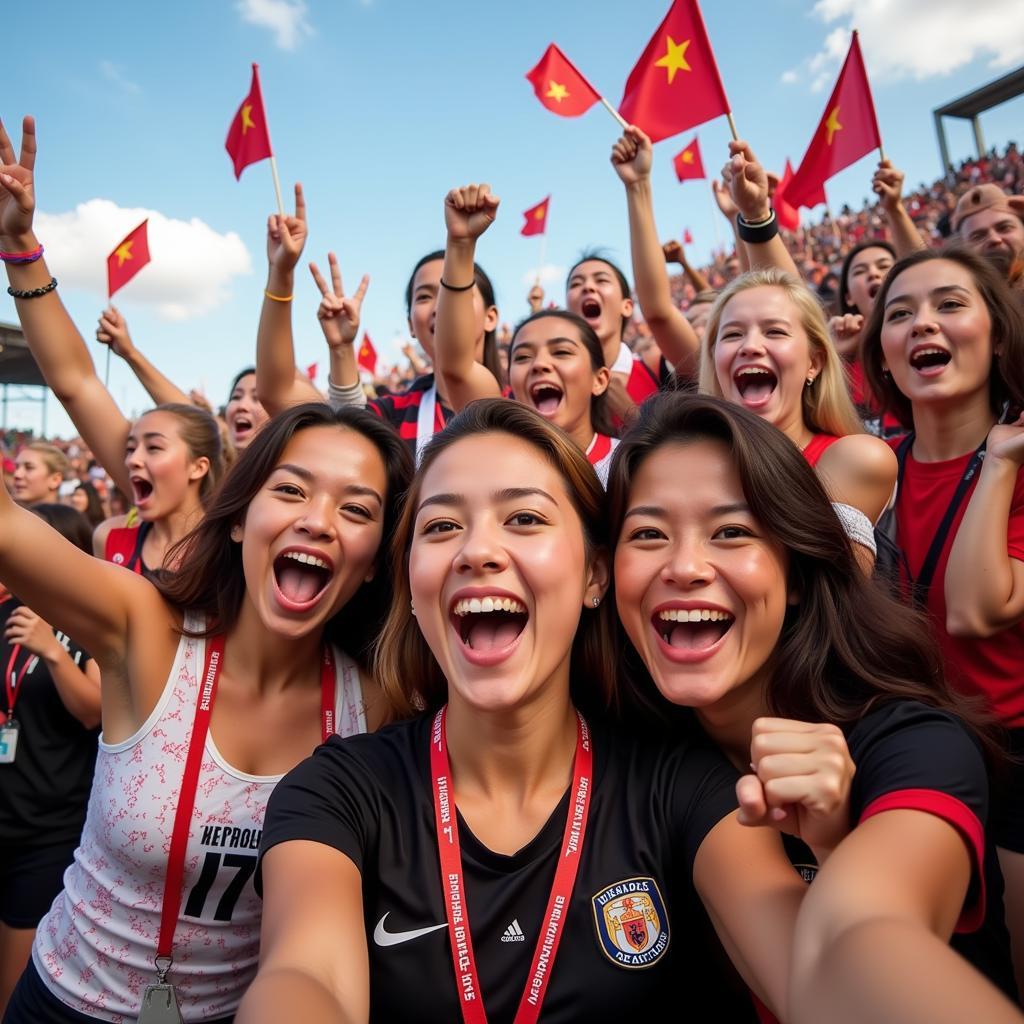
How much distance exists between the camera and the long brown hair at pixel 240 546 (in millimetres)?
2770

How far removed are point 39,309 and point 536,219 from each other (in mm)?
11767

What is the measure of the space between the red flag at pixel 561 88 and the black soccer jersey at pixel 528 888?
22.5ft

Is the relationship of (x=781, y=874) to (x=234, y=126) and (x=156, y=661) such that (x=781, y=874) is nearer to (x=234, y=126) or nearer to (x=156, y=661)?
(x=156, y=661)

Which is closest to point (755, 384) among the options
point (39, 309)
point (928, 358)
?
point (928, 358)

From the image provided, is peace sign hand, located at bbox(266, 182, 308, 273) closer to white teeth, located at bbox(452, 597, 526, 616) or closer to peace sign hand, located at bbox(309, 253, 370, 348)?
peace sign hand, located at bbox(309, 253, 370, 348)

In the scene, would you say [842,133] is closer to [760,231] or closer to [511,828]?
[760,231]

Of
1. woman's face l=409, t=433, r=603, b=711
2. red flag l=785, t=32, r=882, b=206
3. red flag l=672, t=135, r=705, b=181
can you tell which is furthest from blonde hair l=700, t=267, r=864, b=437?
red flag l=672, t=135, r=705, b=181

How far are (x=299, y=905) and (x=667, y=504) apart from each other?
1326 mm

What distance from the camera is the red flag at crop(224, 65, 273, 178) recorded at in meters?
6.26

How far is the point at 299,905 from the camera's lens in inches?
65.8

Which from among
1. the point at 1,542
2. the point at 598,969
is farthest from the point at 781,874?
the point at 1,542

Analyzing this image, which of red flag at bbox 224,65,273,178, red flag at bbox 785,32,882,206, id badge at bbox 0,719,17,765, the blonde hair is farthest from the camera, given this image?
red flag at bbox 224,65,273,178

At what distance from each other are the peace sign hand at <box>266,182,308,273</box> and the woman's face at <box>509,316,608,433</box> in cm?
139

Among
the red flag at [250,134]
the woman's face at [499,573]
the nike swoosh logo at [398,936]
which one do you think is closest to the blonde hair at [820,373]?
the woman's face at [499,573]
